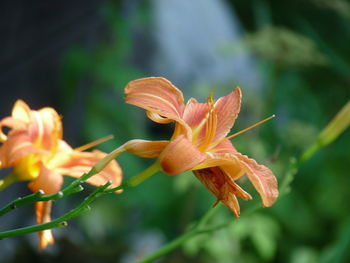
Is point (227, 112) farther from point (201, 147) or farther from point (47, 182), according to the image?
point (47, 182)

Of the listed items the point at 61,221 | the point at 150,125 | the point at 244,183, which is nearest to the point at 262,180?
the point at 61,221

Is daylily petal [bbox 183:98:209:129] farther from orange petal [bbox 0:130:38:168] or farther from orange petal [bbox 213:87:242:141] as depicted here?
orange petal [bbox 0:130:38:168]

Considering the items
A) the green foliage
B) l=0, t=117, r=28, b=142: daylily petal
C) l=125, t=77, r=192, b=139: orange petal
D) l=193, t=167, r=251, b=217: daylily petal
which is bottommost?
the green foliage

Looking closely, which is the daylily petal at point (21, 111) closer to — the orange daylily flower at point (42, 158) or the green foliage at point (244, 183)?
the orange daylily flower at point (42, 158)

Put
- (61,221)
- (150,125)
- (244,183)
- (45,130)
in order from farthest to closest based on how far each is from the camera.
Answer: (150,125) < (244,183) < (45,130) < (61,221)

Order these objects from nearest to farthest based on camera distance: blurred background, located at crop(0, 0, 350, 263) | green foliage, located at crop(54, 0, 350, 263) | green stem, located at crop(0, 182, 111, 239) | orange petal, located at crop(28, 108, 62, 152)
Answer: green stem, located at crop(0, 182, 111, 239)
orange petal, located at crop(28, 108, 62, 152)
blurred background, located at crop(0, 0, 350, 263)
green foliage, located at crop(54, 0, 350, 263)

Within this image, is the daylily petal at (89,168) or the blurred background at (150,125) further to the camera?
the blurred background at (150,125)

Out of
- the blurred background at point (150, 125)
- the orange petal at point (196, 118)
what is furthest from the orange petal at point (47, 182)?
the blurred background at point (150, 125)

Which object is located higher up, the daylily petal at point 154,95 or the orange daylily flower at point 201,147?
the daylily petal at point 154,95

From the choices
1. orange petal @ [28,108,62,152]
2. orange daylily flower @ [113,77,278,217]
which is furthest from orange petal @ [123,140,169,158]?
orange petal @ [28,108,62,152]
